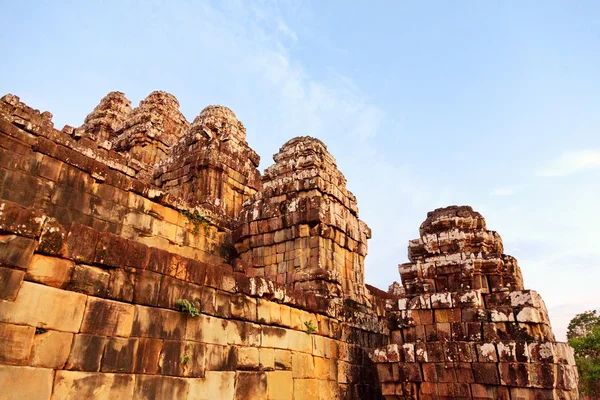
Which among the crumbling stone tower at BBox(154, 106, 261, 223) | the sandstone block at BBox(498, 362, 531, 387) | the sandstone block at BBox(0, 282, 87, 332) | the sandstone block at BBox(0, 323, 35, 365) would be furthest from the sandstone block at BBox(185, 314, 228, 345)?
the crumbling stone tower at BBox(154, 106, 261, 223)

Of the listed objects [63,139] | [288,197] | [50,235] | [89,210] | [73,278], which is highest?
[63,139]

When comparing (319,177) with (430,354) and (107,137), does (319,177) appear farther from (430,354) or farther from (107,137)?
(107,137)

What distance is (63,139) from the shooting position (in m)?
8.77

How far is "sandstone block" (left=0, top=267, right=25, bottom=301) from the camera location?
3703 millimetres

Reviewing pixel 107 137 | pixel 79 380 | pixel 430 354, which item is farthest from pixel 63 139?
pixel 107 137

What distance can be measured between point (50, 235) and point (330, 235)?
228 inches

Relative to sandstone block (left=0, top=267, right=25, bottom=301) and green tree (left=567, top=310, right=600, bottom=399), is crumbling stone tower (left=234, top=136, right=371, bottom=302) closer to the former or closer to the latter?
sandstone block (left=0, top=267, right=25, bottom=301)

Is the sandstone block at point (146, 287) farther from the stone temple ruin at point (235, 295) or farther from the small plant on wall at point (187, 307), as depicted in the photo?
the small plant on wall at point (187, 307)

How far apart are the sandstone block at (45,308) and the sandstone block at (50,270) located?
6cm

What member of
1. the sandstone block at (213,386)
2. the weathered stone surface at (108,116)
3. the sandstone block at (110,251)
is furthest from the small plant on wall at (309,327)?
the weathered stone surface at (108,116)

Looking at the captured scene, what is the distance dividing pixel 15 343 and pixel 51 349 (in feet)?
1.07

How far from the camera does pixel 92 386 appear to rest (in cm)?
417

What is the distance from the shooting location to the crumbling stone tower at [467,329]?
6234 millimetres

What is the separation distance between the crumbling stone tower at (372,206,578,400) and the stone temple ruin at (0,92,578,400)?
0.02 m
